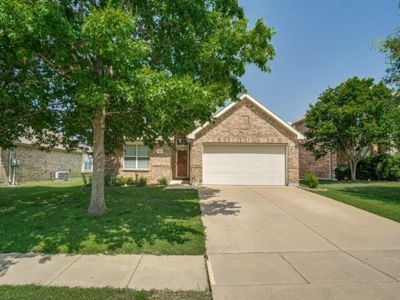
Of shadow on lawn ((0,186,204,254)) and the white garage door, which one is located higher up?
the white garage door

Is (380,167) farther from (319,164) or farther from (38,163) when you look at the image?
(38,163)

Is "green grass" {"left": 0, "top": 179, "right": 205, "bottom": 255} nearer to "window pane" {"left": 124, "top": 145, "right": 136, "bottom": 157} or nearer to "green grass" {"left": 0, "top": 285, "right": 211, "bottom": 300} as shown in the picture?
"green grass" {"left": 0, "top": 285, "right": 211, "bottom": 300}

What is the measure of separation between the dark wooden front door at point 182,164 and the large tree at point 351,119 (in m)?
9.75

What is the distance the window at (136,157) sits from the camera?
61.8ft

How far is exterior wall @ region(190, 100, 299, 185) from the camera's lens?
17344 mm

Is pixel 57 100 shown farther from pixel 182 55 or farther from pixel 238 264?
pixel 238 264

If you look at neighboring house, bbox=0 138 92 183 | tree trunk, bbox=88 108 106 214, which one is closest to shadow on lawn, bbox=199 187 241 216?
tree trunk, bbox=88 108 106 214

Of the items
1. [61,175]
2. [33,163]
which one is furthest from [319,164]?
[33,163]

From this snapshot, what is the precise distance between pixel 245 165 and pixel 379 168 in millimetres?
11132

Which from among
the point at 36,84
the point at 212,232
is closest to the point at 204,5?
the point at 36,84

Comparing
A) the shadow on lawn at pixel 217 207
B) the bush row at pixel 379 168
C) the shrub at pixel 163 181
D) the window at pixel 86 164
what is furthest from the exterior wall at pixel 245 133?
the window at pixel 86 164

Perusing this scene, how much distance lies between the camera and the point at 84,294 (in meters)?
3.70

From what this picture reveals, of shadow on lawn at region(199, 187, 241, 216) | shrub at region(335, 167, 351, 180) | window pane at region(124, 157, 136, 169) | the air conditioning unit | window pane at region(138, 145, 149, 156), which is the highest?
window pane at region(138, 145, 149, 156)

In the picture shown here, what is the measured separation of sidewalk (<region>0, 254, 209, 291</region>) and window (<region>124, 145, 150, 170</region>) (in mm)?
13693
